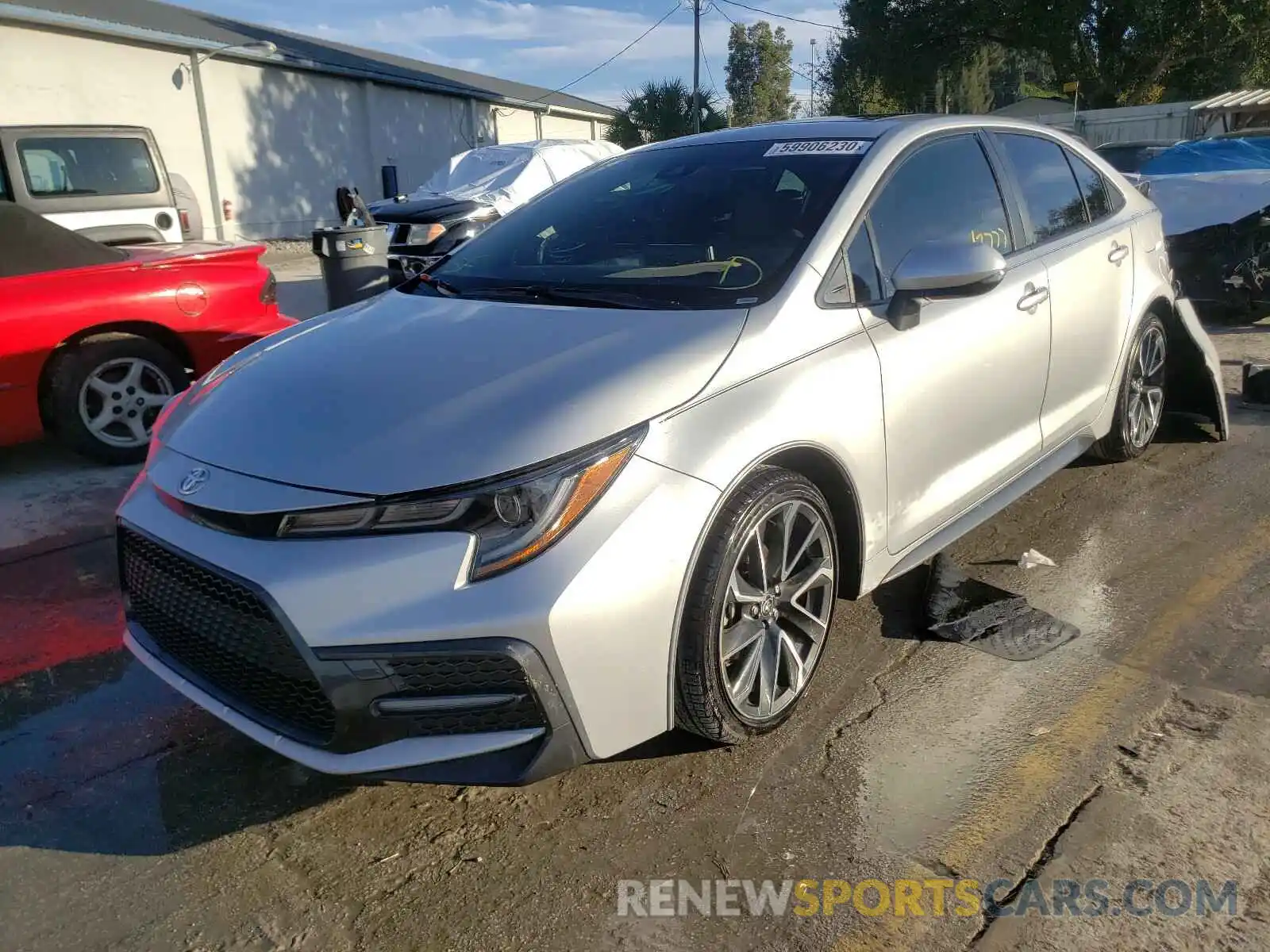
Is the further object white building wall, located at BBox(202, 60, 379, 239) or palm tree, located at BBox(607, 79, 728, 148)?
palm tree, located at BBox(607, 79, 728, 148)

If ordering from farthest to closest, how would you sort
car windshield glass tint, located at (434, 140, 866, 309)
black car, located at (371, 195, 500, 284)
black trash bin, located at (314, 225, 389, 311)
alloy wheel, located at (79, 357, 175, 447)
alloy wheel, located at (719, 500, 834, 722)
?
black car, located at (371, 195, 500, 284) < black trash bin, located at (314, 225, 389, 311) < alloy wheel, located at (79, 357, 175, 447) < car windshield glass tint, located at (434, 140, 866, 309) < alloy wheel, located at (719, 500, 834, 722)

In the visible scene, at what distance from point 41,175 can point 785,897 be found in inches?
348

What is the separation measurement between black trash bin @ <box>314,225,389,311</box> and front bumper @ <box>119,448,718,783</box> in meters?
4.63

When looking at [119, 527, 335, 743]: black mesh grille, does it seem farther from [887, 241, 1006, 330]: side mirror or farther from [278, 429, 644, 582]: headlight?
[887, 241, 1006, 330]: side mirror

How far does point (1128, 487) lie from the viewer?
4.74m

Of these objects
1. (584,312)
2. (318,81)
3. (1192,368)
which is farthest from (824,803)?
(318,81)

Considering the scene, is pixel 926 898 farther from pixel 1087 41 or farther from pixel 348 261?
pixel 1087 41

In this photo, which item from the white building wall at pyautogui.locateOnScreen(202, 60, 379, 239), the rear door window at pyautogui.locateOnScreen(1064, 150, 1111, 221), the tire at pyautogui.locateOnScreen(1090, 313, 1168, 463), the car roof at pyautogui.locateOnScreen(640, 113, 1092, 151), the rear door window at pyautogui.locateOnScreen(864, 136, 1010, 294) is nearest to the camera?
the rear door window at pyautogui.locateOnScreen(864, 136, 1010, 294)

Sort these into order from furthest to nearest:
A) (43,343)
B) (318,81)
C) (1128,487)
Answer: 1. (318,81)
2. (43,343)
3. (1128,487)

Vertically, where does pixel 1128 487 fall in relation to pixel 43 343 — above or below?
below

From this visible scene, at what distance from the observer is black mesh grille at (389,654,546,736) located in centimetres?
213

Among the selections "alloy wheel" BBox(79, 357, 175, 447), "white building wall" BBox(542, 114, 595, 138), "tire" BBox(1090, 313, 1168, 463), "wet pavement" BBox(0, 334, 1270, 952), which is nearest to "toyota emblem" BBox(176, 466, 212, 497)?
"wet pavement" BBox(0, 334, 1270, 952)

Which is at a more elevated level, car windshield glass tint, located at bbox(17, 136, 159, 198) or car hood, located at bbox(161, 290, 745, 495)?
car windshield glass tint, located at bbox(17, 136, 159, 198)

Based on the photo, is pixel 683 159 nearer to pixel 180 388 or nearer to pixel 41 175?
pixel 180 388
